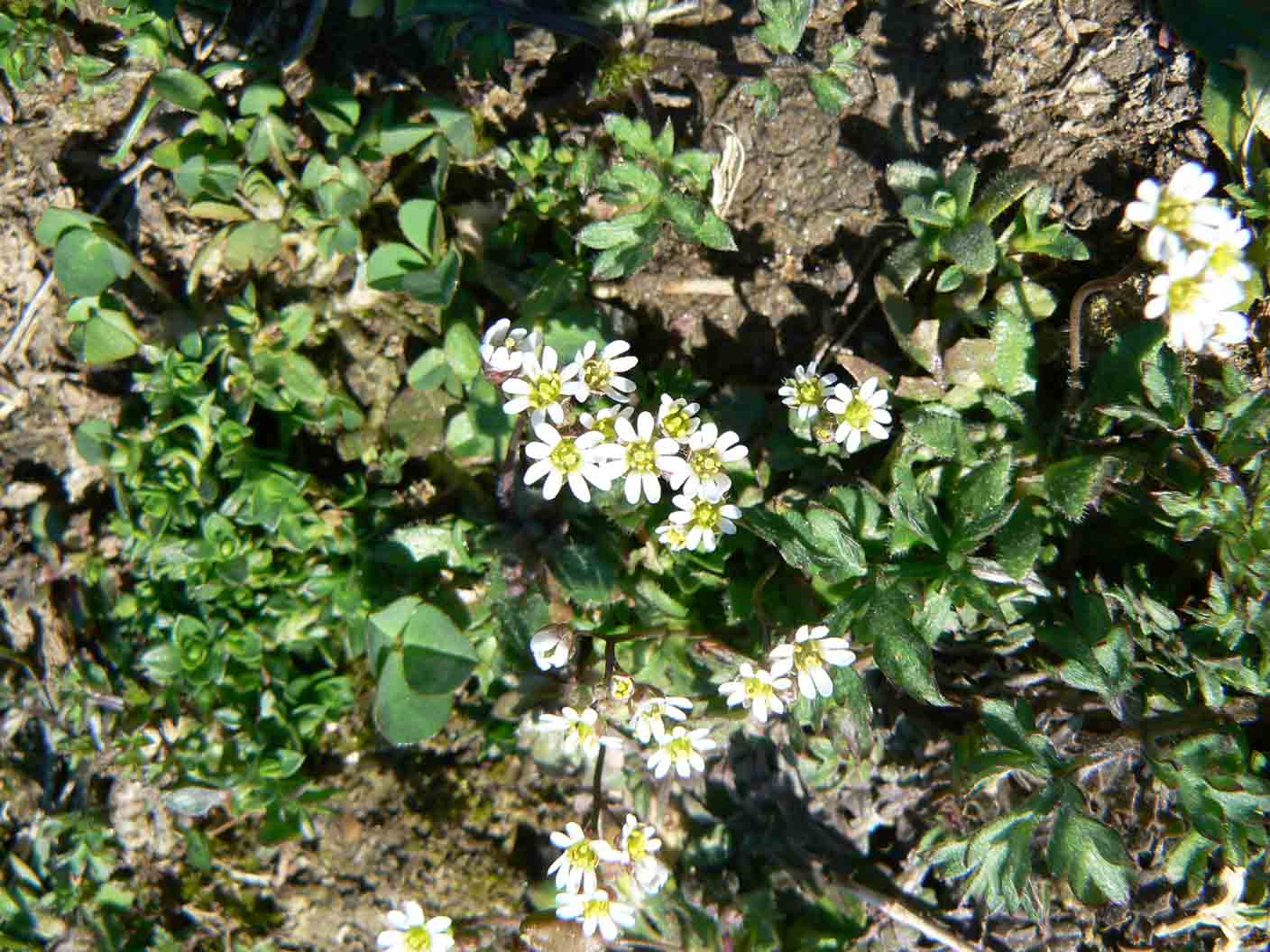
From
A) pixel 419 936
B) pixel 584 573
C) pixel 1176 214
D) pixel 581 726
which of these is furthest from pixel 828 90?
pixel 419 936

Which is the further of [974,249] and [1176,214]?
[974,249]

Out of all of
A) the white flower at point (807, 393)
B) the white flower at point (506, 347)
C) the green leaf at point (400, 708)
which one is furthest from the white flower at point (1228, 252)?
the green leaf at point (400, 708)

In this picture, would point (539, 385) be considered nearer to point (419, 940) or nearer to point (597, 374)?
point (597, 374)

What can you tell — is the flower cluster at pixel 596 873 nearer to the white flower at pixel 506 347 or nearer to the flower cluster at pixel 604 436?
the flower cluster at pixel 604 436

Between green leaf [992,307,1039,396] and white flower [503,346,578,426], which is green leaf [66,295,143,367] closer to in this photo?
white flower [503,346,578,426]

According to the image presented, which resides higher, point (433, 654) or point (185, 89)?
point (185, 89)

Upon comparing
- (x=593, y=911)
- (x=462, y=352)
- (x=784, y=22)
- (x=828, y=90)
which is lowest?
(x=593, y=911)

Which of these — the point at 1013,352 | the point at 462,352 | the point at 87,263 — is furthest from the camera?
the point at 87,263

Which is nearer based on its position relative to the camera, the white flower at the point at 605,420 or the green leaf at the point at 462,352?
the white flower at the point at 605,420
